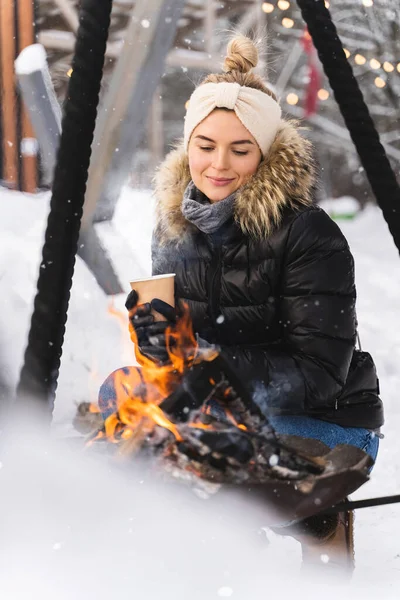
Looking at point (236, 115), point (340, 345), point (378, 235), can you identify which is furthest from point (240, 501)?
point (378, 235)

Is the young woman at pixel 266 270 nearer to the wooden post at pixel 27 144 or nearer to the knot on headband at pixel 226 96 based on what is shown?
the knot on headband at pixel 226 96

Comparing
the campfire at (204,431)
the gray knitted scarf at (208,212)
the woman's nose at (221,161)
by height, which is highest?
the woman's nose at (221,161)

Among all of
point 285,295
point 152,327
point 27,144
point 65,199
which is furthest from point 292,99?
point 65,199

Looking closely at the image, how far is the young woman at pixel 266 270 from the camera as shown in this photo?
6.60ft

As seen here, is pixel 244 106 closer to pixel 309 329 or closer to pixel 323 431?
pixel 309 329

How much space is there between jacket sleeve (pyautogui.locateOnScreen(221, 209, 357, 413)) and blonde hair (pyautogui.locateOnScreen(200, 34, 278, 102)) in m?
0.50

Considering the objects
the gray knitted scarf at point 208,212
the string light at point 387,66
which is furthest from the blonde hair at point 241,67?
the string light at point 387,66

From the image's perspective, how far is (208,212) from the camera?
7.19ft

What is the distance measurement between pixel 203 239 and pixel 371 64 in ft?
33.6

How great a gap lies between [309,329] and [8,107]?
5910 millimetres

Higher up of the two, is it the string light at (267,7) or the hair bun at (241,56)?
the string light at (267,7)

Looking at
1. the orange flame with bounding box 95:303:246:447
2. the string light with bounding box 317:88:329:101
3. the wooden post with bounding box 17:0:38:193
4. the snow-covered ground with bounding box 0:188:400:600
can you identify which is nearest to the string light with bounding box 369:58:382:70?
the string light with bounding box 317:88:329:101

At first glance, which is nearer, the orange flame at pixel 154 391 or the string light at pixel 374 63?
the orange flame at pixel 154 391

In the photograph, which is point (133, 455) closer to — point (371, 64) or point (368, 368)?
point (368, 368)
